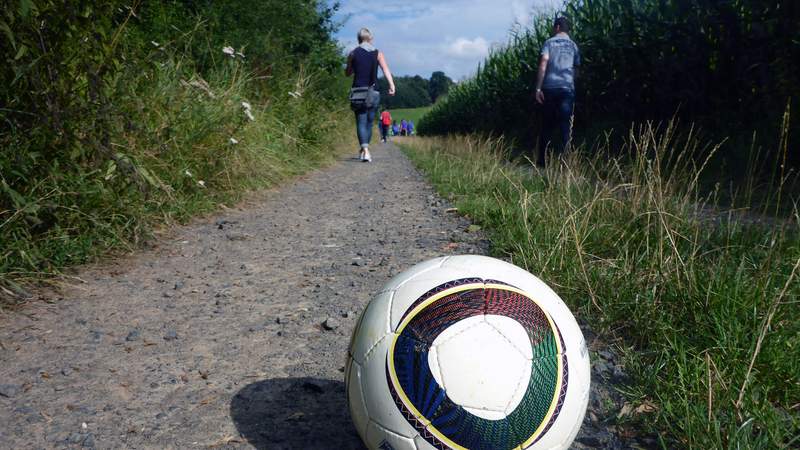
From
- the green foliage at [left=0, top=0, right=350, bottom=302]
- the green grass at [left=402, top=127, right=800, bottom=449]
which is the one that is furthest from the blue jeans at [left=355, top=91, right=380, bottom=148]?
the green grass at [left=402, top=127, right=800, bottom=449]

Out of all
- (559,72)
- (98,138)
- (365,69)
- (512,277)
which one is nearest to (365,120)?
(365,69)

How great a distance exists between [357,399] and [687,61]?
911 centimetres

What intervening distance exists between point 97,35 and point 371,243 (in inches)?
94.8

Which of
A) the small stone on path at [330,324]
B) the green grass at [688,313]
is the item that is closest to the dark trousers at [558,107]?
the green grass at [688,313]

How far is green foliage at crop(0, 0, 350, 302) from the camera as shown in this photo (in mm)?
3311

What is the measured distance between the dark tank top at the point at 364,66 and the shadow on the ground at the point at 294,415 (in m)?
8.32

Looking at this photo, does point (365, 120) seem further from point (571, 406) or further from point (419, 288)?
point (571, 406)

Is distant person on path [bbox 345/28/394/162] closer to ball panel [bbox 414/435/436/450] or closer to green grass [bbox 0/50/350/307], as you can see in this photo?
green grass [bbox 0/50/350/307]

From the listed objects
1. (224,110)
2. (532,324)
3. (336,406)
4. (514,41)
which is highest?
(514,41)

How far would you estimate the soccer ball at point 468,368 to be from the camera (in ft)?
5.56

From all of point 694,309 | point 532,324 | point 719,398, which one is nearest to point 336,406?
point 532,324

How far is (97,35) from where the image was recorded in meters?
3.77

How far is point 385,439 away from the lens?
1.77 metres

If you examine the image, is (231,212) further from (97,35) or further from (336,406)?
(336,406)
